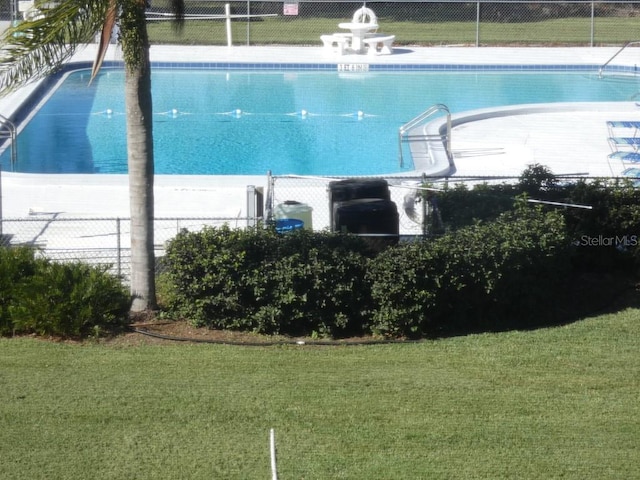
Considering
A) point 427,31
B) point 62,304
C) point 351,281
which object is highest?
point 427,31

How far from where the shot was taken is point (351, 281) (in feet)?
28.8

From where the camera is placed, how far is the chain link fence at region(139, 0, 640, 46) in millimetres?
31625

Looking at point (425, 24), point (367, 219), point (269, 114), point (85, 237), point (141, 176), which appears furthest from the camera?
point (425, 24)

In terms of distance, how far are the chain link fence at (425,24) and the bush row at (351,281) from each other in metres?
20.3

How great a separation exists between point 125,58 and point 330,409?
147 inches

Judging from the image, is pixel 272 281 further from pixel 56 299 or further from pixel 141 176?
pixel 56 299

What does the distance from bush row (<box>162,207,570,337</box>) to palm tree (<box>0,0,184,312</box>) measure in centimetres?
31

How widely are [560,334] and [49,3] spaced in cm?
540

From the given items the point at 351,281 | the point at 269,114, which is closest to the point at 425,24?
the point at 269,114

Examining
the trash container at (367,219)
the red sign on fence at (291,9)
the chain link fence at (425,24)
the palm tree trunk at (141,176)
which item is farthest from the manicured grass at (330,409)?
the red sign on fence at (291,9)

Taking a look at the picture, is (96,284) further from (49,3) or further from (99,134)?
(99,134)

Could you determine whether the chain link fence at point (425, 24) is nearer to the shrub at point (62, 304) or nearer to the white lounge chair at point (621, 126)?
the white lounge chair at point (621, 126)

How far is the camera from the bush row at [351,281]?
28.6 ft

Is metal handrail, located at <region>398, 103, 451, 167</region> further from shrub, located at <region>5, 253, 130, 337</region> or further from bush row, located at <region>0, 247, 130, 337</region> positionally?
shrub, located at <region>5, 253, 130, 337</region>
